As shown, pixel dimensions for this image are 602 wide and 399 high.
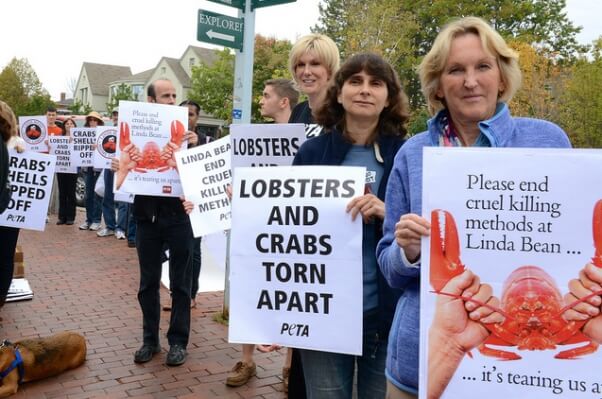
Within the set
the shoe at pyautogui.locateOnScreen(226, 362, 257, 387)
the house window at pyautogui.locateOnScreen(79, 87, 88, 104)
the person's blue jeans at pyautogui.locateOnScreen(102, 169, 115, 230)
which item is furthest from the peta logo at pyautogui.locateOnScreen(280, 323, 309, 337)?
the house window at pyautogui.locateOnScreen(79, 87, 88, 104)

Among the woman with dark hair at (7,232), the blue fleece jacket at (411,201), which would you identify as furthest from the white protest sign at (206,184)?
the blue fleece jacket at (411,201)

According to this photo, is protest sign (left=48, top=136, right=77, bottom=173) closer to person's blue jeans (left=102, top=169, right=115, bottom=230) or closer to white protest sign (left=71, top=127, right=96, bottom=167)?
white protest sign (left=71, top=127, right=96, bottom=167)

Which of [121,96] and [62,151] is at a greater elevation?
[121,96]

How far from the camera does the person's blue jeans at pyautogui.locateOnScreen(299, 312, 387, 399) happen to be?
7.94 feet

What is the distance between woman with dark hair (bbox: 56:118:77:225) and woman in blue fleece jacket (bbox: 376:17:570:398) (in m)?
10.3

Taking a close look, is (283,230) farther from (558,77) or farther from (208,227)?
(558,77)

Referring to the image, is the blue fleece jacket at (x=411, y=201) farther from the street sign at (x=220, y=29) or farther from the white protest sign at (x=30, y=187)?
the white protest sign at (x=30, y=187)

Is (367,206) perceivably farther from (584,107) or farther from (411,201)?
(584,107)

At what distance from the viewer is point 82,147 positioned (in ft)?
35.8

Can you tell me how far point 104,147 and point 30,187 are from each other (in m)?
4.51

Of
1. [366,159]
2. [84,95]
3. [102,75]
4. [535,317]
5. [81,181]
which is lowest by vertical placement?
[81,181]

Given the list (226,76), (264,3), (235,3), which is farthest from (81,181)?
(226,76)

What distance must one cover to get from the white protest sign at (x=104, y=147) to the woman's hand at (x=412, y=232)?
9.09 meters

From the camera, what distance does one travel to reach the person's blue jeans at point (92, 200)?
11828mm
